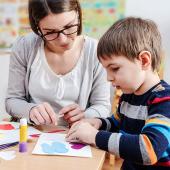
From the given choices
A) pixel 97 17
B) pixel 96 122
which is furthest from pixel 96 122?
pixel 97 17

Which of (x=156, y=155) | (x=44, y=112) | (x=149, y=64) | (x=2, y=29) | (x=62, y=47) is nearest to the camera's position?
(x=156, y=155)

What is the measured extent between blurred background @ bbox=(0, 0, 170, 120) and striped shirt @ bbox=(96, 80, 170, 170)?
160cm

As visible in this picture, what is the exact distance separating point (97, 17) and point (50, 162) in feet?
6.49

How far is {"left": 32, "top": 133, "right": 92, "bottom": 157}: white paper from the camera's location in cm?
95

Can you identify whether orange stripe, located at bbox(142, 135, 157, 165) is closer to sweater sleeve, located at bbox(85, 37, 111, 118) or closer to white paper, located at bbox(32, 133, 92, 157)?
white paper, located at bbox(32, 133, 92, 157)

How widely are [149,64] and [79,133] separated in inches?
12.0

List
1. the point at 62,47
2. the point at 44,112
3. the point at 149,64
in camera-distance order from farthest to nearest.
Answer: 1. the point at 62,47
2. the point at 44,112
3. the point at 149,64

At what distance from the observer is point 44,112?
1.18 meters

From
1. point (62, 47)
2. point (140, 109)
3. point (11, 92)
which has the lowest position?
point (11, 92)

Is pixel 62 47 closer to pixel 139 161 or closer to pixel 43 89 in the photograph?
pixel 43 89

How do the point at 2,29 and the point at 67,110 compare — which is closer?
the point at 67,110

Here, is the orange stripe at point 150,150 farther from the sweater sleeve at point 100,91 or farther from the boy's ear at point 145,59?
the sweater sleeve at point 100,91

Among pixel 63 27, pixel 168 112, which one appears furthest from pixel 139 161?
pixel 63 27

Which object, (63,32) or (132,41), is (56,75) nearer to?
(63,32)
